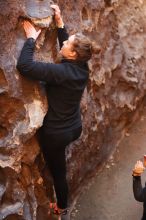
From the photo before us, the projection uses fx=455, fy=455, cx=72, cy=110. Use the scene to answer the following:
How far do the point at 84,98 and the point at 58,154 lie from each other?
0.84 meters

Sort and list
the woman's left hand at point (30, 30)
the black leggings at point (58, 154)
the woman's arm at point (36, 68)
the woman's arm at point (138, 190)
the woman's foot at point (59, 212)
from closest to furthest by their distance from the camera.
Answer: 1. the woman's arm at point (36, 68)
2. the woman's left hand at point (30, 30)
3. the black leggings at point (58, 154)
4. the woman's arm at point (138, 190)
5. the woman's foot at point (59, 212)

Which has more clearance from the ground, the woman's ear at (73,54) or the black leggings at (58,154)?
the woman's ear at (73,54)

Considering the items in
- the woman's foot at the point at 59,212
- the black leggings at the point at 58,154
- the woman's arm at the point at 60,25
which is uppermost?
the woman's arm at the point at 60,25

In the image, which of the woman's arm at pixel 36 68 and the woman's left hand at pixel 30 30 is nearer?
the woman's arm at pixel 36 68

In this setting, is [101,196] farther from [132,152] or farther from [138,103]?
Answer: [138,103]

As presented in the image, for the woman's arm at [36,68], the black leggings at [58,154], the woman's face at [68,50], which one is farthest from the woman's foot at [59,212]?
the woman's face at [68,50]

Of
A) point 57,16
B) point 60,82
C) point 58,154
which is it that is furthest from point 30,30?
point 58,154

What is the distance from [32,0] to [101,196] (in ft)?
6.21

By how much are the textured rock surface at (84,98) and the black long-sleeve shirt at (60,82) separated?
0.07 m

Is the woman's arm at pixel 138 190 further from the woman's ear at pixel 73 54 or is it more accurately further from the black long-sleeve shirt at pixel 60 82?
the woman's ear at pixel 73 54

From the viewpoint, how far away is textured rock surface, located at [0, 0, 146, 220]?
9.31 feet

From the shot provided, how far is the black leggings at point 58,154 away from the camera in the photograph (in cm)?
297

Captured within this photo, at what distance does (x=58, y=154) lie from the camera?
3.08m

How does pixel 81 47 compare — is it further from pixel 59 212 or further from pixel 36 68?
pixel 59 212
